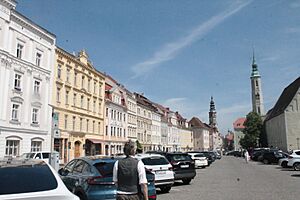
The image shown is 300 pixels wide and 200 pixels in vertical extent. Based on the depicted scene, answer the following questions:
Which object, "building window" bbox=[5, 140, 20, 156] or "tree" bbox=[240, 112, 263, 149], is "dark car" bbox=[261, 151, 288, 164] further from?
"tree" bbox=[240, 112, 263, 149]

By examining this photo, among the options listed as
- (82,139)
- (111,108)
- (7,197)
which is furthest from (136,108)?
(7,197)

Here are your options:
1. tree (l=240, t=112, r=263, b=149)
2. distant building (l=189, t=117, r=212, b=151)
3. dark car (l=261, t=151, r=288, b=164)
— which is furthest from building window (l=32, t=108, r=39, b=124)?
distant building (l=189, t=117, r=212, b=151)

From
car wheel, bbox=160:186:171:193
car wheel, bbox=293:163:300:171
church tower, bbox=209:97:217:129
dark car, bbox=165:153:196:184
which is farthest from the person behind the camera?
church tower, bbox=209:97:217:129

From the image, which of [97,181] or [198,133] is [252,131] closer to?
[198,133]

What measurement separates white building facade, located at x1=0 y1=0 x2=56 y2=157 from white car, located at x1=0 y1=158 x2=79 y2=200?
88.7 ft

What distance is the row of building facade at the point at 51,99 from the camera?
30622mm

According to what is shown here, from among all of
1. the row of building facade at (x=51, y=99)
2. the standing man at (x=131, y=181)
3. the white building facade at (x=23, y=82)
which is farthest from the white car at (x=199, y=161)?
the standing man at (x=131, y=181)

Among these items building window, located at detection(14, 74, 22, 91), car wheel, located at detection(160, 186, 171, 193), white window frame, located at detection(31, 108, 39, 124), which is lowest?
car wheel, located at detection(160, 186, 171, 193)

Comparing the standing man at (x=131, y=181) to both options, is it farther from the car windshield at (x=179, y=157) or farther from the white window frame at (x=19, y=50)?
the white window frame at (x=19, y=50)

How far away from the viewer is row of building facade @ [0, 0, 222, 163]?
100 ft

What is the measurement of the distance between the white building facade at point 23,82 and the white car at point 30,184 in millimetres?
27041

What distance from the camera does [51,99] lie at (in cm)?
3794

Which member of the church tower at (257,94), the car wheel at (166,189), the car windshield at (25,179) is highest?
the church tower at (257,94)

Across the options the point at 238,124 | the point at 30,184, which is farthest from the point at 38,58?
the point at 238,124
